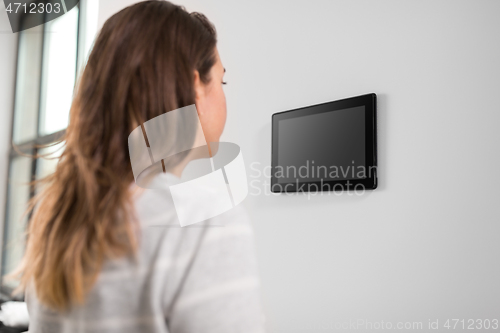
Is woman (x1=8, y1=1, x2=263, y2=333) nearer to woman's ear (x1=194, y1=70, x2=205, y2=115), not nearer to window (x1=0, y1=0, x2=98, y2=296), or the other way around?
woman's ear (x1=194, y1=70, x2=205, y2=115)

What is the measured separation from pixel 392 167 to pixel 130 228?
2.84ft

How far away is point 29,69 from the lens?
2.70 m

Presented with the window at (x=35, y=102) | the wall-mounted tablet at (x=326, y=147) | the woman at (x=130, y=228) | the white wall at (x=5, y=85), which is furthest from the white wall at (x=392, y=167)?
the white wall at (x=5, y=85)

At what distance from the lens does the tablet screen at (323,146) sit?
1185 mm

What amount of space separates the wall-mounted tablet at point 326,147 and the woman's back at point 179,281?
2.65 ft

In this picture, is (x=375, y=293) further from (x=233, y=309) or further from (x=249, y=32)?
(x=249, y=32)

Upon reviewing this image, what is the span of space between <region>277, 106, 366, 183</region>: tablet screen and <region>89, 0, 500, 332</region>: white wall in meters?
0.06

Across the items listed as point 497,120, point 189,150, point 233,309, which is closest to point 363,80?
point 497,120

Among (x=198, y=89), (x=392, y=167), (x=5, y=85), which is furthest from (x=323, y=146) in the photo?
(x=5, y=85)

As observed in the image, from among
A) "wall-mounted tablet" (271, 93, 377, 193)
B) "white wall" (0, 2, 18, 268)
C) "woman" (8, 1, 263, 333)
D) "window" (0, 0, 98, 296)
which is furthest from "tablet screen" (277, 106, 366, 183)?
"white wall" (0, 2, 18, 268)

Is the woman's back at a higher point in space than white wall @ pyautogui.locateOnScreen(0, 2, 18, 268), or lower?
lower

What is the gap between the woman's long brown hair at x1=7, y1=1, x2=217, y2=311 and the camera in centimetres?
43

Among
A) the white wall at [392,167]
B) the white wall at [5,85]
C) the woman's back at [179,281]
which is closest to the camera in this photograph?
the woman's back at [179,281]

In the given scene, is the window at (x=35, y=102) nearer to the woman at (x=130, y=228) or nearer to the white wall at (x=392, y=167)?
the white wall at (x=392, y=167)
